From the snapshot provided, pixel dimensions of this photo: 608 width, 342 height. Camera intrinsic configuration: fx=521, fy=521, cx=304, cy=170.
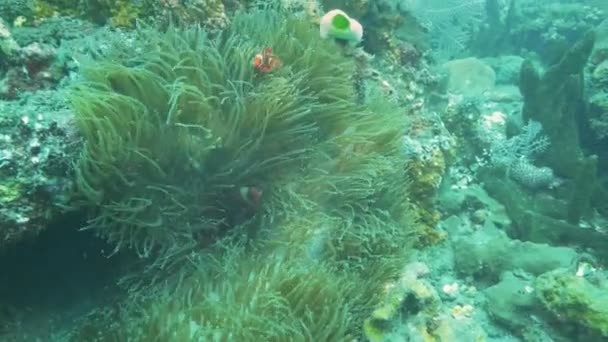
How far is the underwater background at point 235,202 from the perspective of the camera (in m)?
2.63

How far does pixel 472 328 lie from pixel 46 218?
9.10 ft

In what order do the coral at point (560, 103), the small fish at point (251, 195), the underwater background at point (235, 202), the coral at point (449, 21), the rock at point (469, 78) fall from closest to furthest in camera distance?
1. the underwater background at point (235, 202)
2. the small fish at point (251, 195)
3. the coral at point (560, 103)
4. the rock at point (469, 78)
5. the coral at point (449, 21)

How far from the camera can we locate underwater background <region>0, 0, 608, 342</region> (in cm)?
263

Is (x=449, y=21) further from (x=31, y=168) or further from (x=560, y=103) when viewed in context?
(x=31, y=168)

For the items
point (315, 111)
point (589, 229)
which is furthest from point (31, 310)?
point (589, 229)

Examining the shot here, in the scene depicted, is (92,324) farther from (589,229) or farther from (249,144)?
(589,229)

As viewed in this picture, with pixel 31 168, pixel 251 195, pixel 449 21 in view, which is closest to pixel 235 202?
pixel 251 195

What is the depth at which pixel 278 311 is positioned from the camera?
8.67 ft

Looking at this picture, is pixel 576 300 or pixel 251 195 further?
pixel 576 300

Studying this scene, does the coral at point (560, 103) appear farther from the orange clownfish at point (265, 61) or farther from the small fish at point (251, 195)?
the small fish at point (251, 195)

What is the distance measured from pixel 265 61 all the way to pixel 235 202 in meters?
0.92

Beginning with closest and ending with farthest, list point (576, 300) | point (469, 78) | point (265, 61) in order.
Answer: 1. point (265, 61)
2. point (576, 300)
3. point (469, 78)

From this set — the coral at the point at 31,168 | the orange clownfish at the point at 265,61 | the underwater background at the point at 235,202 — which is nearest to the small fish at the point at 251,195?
the underwater background at the point at 235,202

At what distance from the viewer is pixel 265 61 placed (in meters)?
3.32
